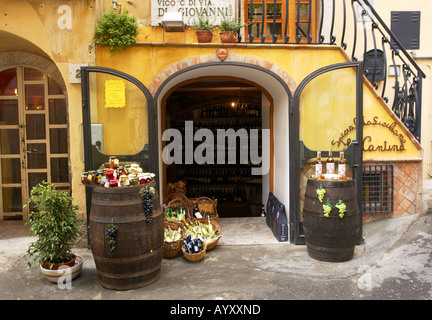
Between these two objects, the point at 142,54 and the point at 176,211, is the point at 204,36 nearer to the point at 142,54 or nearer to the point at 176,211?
the point at 142,54

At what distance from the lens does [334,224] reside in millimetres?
4383

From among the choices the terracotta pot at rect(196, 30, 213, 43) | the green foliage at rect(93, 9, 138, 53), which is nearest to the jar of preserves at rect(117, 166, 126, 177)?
the green foliage at rect(93, 9, 138, 53)

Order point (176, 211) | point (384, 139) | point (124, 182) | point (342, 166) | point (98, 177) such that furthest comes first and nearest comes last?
1. point (176, 211)
2. point (384, 139)
3. point (342, 166)
4. point (98, 177)
5. point (124, 182)

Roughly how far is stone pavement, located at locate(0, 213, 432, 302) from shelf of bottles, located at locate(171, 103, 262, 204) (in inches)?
149

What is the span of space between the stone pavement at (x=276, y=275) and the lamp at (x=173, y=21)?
10.2 feet

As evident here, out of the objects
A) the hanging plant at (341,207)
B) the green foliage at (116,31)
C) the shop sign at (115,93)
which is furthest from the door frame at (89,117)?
the hanging plant at (341,207)

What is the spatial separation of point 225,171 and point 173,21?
16.6 feet

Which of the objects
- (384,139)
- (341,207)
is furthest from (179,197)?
(384,139)

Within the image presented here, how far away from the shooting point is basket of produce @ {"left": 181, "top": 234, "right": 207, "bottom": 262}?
A: 15.0ft

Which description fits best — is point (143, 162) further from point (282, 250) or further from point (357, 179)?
point (357, 179)

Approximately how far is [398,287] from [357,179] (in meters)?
1.65

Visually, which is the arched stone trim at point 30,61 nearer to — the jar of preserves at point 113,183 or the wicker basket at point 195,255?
the jar of preserves at point 113,183

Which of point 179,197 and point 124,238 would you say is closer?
point 124,238

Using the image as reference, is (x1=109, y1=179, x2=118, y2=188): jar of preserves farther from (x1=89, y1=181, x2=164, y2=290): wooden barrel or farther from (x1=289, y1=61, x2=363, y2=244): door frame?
(x1=289, y1=61, x2=363, y2=244): door frame
